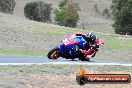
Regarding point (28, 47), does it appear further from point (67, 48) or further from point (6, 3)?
point (6, 3)

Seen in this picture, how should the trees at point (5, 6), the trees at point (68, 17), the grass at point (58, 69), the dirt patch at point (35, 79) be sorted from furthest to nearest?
1. the trees at point (68, 17)
2. the trees at point (5, 6)
3. the grass at point (58, 69)
4. the dirt patch at point (35, 79)

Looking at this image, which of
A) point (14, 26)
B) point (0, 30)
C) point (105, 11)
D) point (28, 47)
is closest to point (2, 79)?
point (28, 47)

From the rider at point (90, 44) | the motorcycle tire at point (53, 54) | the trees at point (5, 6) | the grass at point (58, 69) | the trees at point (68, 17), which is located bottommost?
the trees at point (68, 17)

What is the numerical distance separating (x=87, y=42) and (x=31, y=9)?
58.4 meters

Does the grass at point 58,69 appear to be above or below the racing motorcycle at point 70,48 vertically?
below

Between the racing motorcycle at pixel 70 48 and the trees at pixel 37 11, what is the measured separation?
53664mm

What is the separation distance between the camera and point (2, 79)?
57.3 ft

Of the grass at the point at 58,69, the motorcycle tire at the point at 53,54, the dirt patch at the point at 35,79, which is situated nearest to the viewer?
the motorcycle tire at the point at 53,54

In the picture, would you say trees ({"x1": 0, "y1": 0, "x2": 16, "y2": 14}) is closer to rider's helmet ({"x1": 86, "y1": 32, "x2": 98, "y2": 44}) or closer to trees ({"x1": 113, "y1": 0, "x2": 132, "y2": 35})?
trees ({"x1": 113, "y1": 0, "x2": 132, "y2": 35})

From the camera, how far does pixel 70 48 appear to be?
46.4ft

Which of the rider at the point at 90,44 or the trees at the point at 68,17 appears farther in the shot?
the trees at the point at 68,17

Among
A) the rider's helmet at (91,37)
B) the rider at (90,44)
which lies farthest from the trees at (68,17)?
the rider's helmet at (91,37)

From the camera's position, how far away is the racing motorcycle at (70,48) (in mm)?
13938

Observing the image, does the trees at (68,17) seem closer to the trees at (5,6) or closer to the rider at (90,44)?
the trees at (5,6)
